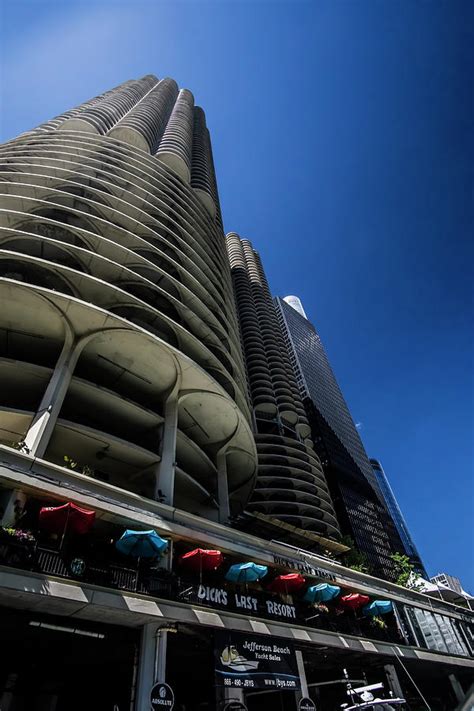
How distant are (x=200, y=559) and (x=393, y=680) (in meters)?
17.5

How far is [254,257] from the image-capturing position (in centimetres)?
12219

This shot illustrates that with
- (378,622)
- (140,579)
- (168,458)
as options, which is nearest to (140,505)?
(140,579)

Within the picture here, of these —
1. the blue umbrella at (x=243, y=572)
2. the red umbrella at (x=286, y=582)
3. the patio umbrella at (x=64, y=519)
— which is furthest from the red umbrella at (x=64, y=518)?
the red umbrella at (x=286, y=582)

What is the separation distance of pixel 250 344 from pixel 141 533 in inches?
3075

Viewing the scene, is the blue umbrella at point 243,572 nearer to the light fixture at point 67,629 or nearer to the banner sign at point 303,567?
the banner sign at point 303,567

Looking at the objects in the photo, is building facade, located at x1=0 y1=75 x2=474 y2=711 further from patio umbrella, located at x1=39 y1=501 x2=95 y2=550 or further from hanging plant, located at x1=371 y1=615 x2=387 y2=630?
hanging plant, located at x1=371 y1=615 x2=387 y2=630

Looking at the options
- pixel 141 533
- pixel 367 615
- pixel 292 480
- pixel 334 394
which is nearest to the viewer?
pixel 141 533

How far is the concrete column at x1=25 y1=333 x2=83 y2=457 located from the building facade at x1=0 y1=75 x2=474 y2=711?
0.08m

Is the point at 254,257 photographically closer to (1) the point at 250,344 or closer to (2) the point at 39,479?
(1) the point at 250,344

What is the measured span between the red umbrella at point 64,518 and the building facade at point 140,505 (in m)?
0.08

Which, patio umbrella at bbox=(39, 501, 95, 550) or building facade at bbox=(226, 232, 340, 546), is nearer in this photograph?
patio umbrella at bbox=(39, 501, 95, 550)

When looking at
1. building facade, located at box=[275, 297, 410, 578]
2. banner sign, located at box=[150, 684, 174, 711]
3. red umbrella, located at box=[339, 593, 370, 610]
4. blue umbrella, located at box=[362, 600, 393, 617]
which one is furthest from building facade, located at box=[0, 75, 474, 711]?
building facade, located at box=[275, 297, 410, 578]

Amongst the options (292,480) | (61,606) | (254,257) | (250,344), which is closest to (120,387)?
(61,606)

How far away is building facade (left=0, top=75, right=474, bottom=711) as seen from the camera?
48.2 ft
